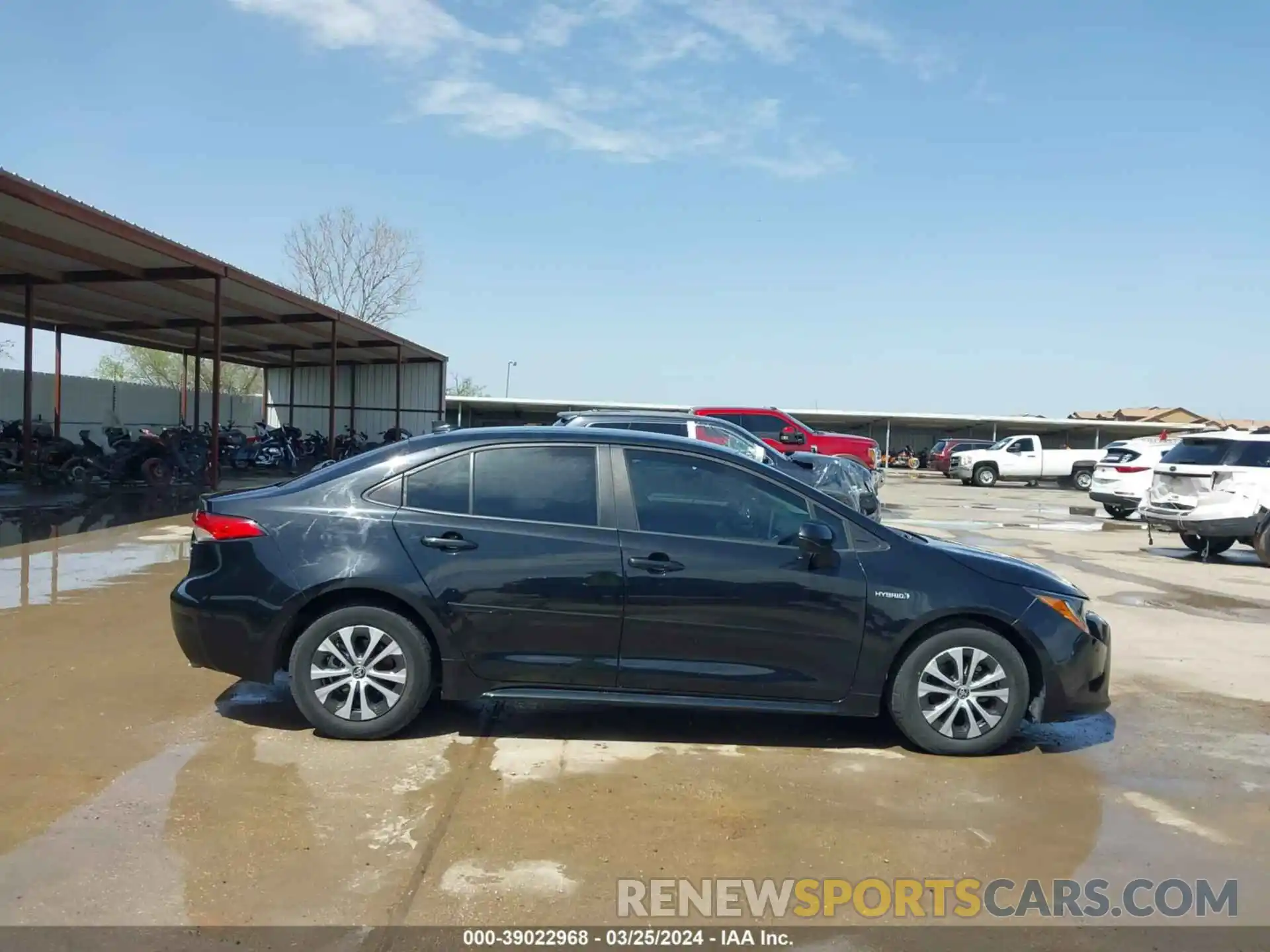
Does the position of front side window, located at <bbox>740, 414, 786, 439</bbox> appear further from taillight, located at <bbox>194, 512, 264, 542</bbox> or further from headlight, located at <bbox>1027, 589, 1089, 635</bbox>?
taillight, located at <bbox>194, 512, 264, 542</bbox>

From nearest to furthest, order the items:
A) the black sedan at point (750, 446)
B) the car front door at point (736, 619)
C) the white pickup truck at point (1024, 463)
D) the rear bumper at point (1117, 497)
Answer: the car front door at point (736, 619)
the black sedan at point (750, 446)
the rear bumper at point (1117, 497)
the white pickup truck at point (1024, 463)

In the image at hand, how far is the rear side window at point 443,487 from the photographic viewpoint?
5066 mm

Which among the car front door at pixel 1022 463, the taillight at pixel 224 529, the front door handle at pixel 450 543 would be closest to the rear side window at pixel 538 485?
the front door handle at pixel 450 543

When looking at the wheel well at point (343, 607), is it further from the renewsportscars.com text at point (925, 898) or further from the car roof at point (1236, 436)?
the car roof at point (1236, 436)

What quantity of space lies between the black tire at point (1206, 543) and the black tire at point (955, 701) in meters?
10.1

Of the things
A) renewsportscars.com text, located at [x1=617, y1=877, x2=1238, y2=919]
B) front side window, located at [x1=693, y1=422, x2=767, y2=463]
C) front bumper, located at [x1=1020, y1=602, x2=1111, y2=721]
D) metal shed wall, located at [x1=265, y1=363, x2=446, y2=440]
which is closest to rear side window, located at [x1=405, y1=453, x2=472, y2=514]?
renewsportscars.com text, located at [x1=617, y1=877, x2=1238, y2=919]

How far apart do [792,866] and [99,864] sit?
8.40 ft

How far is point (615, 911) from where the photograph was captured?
3.36 meters

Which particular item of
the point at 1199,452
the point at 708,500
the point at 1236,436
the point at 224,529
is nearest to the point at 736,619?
the point at 708,500

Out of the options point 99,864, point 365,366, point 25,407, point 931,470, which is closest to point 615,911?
point 99,864

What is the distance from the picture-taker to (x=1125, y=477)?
2023 centimetres

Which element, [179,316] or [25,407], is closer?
[25,407]

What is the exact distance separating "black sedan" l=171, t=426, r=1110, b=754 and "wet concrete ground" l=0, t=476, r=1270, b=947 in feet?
1.03

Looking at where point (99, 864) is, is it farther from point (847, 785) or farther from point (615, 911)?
point (847, 785)
